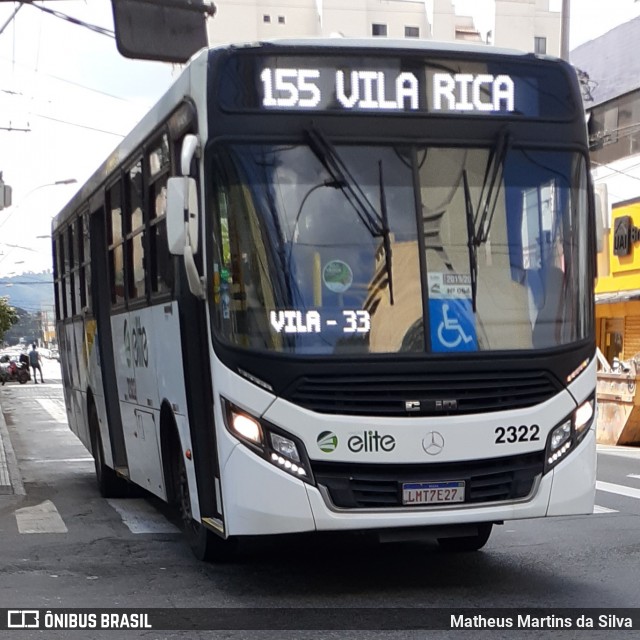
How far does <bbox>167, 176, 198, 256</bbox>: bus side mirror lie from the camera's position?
24.0 feet

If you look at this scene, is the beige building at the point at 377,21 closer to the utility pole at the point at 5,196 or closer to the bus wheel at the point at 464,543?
the utility pole at the point at 5,196

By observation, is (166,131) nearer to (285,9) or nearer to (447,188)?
(447,188)

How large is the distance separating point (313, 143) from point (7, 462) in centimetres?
1179

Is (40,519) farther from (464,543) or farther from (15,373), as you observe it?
(15,373)

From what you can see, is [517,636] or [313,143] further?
[313,143]

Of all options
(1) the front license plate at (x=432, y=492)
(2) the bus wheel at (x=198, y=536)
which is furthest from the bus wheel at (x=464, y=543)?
(1) the front license plate at (x=432, y=492)

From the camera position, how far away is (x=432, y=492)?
7.28 metres

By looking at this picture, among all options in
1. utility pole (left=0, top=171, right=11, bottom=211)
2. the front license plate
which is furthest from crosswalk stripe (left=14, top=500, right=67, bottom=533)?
utility pole (left=0, top=171, right=11, bottom=211)

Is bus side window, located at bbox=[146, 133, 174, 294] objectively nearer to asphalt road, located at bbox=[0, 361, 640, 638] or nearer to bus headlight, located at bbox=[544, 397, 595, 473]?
asphalt road, located at bbox=[0, 361, 640, 638]

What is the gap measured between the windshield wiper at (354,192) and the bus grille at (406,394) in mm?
602

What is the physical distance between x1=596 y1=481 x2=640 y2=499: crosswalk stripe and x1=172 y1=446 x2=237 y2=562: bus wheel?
6157 millimetres

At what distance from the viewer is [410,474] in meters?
7.26

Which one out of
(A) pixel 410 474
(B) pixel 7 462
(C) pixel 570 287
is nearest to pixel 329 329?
(A) pixel 410 474

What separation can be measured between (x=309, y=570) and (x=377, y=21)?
6303 centimetres
